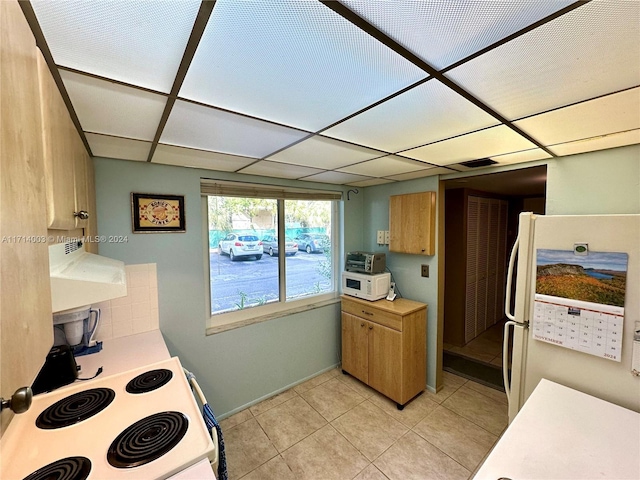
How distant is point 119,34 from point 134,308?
1925mm

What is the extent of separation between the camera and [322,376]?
303cm

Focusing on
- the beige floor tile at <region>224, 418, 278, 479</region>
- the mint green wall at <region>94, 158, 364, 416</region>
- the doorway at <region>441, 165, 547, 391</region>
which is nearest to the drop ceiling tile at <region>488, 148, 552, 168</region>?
the doorway at <region>441, 165, 547, 391</region>

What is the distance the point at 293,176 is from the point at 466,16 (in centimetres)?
208

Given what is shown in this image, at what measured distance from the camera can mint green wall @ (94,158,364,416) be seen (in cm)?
196

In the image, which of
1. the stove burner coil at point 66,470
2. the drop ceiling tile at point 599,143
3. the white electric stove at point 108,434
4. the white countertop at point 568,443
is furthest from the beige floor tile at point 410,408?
the drop ceiling tile at point 599,143

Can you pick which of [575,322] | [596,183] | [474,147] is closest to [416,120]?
[474,147]

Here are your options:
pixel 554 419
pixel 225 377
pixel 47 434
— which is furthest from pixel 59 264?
pixel 554 419

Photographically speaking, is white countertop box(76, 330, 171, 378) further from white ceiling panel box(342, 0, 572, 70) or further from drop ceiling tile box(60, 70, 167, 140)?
white ceiling panel box(342, 0, 572, 70)

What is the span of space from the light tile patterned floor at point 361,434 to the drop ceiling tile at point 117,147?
7.38 feet

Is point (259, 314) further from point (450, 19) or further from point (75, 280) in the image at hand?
point (450, 19)

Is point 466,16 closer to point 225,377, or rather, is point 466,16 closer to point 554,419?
point 554,419

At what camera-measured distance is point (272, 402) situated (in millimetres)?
2617

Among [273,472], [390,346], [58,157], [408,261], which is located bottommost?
[273,472]

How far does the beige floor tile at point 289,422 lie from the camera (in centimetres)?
217
